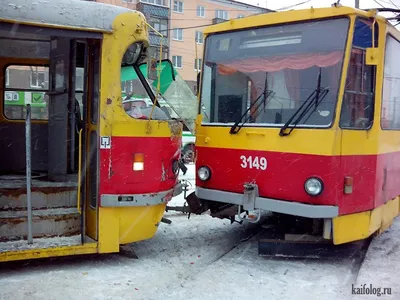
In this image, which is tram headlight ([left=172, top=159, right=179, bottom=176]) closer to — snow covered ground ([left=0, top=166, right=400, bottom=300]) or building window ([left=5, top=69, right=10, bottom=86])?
snow covered ground ([left=0, top=166, right=400, bottom=300])

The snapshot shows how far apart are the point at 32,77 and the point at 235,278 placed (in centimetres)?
401

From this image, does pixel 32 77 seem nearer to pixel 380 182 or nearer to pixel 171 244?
pixel 171 244

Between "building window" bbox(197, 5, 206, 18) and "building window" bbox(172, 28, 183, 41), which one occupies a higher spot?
"building window" bbox(197, 5, 206, 18)

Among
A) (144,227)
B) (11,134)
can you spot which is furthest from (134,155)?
(11,134)

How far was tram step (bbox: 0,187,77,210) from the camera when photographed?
5.29 metres

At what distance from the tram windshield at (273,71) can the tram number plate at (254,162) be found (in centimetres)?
42

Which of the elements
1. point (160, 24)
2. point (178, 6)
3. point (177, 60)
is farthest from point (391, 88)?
point (178, 6)

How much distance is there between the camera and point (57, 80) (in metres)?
6.21

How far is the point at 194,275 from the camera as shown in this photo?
17.2 feet

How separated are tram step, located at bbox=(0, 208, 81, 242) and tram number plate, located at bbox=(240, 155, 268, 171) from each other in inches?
81.3

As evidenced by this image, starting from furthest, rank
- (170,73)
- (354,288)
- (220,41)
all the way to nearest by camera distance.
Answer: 1. (220,41)
2. (170,73)
3. (354,288)

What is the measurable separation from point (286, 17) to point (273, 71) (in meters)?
0.66

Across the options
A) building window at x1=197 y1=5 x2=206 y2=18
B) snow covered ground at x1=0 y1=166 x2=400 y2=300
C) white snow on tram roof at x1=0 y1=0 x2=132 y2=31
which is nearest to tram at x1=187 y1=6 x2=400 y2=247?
snow covered ground at x1=0 y1=166 x2=400 y2=300

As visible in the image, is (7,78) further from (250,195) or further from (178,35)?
(178,35)
